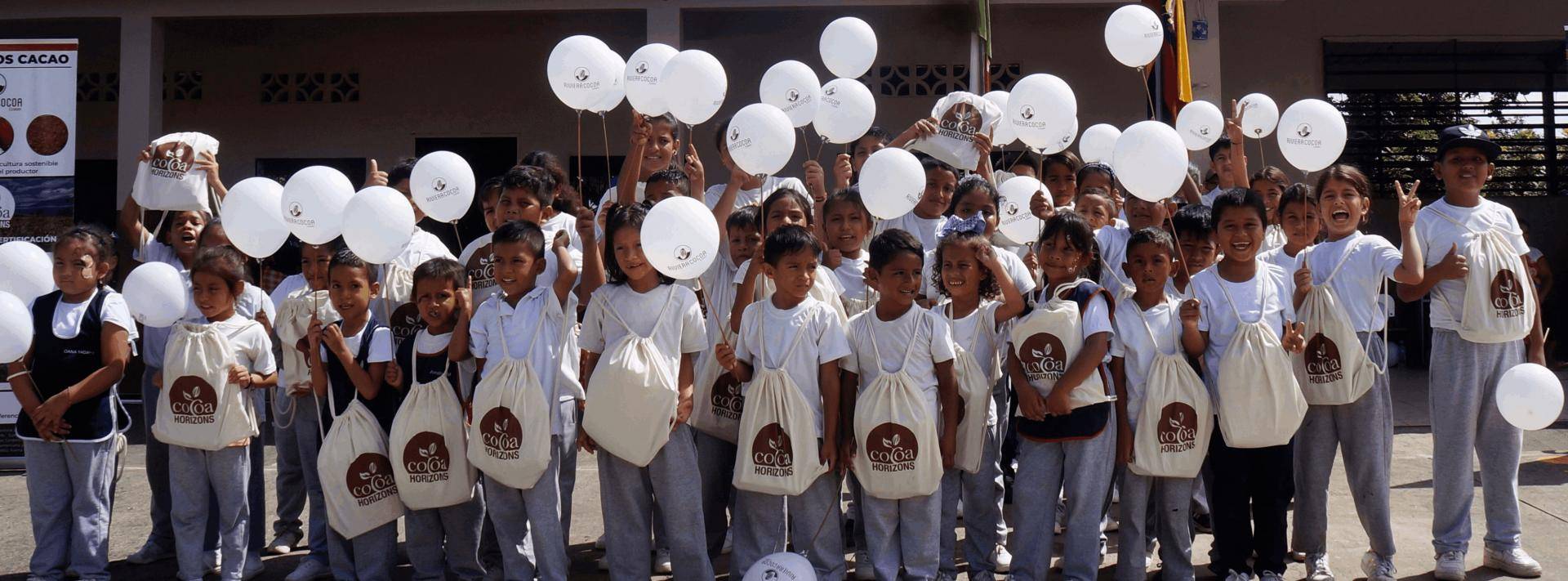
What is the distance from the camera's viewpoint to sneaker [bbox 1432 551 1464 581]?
3904mm

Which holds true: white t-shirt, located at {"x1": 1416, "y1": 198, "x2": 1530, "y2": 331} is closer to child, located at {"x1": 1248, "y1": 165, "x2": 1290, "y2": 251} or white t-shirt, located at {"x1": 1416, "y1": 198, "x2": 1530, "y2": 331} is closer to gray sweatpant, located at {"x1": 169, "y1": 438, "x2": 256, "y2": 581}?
child, located at {"x1": 1248, "y1": 165, "x2": 1290, "y2": 251}

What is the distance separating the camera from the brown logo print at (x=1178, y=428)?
3684 millimetres

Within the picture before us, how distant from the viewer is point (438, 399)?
3.78m

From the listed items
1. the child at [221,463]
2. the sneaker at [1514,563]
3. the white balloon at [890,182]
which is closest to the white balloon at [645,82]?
the white balloon at [890,182]

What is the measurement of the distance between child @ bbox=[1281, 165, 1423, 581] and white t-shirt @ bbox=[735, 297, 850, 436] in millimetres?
1540

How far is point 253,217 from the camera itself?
13.4ft

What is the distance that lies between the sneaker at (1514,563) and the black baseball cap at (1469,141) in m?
1.29

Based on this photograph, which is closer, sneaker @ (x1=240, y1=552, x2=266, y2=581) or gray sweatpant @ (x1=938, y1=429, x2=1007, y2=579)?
gray sweatpant @ (x1=938, y1=429, x2=1007, y2=579)

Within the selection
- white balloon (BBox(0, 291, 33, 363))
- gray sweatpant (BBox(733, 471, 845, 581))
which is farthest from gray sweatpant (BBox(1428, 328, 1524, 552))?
white balloon (BBox(0, 291, 33, 363))

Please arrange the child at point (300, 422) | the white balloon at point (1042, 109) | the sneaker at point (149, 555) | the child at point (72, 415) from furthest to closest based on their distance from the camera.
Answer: the white balloon at point (1042, 109) < the sneaker at point (149, 555) < the child at point (300, 422) < the child at point (72, 415)

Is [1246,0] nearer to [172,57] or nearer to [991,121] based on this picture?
[991,121]

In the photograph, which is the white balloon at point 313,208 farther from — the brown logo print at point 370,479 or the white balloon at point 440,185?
the brown logo print at point 370,479

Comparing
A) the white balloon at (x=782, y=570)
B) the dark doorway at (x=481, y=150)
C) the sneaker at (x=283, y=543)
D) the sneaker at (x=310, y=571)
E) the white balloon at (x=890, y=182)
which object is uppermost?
the dark doorway at (x=481, y=150)

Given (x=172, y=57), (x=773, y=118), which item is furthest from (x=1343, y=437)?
(x=172, y=57)
